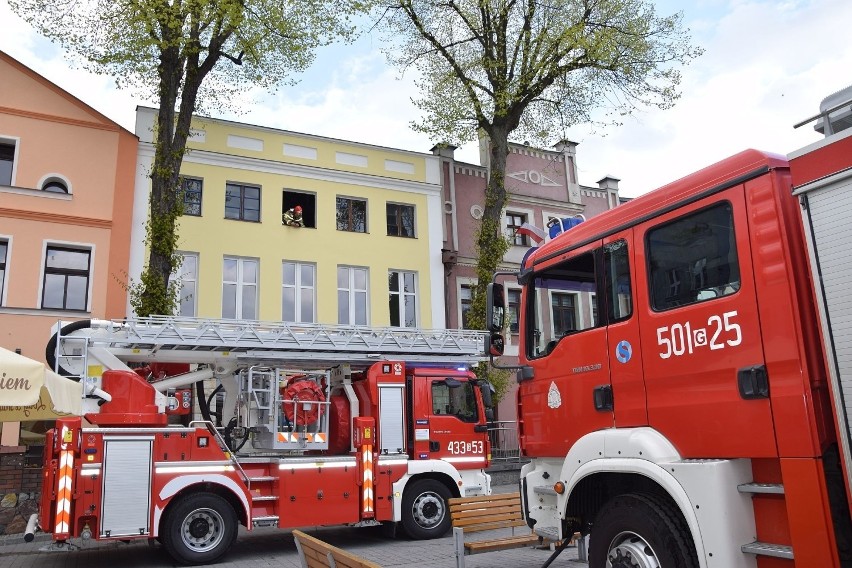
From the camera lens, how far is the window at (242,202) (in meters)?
20.4

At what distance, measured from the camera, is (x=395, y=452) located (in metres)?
11.5

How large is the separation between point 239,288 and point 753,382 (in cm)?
1707

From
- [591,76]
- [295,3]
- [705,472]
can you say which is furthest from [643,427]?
[591,76]

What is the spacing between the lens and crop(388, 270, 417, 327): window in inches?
862

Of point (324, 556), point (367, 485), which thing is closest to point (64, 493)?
point (367, 485)

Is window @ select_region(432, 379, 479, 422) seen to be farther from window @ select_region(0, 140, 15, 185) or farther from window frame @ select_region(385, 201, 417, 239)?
window @ select_region(0, 140, 15, 185)

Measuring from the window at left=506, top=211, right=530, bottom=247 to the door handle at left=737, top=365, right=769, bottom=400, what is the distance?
20095 mm

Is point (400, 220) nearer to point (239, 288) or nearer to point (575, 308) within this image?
point (239, 288)

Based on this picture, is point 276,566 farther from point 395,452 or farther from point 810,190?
point 810,190

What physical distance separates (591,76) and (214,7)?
11.2m

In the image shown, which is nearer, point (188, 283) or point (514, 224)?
point (188, 283)

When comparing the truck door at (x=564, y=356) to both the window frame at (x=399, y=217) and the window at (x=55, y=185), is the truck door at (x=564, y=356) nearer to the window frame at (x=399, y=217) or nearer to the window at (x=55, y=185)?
the window at (x=55, y=185)

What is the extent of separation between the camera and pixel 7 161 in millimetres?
17922

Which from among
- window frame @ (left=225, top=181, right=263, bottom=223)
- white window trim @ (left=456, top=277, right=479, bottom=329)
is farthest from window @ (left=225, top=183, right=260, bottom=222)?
white window trim @ (left=456, top=277, right=479, bottom=329)
